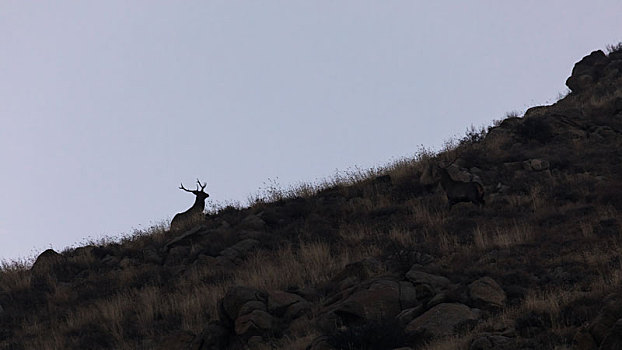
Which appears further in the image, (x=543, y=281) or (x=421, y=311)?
(x=543, y=281)

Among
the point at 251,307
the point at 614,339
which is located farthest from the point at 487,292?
the point at 251,307

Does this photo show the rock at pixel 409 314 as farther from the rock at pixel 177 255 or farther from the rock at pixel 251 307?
the rock at pixel 177 255

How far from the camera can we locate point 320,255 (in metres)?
16.2

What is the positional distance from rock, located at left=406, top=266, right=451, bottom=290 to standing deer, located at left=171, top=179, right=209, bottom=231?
1134 centimetres

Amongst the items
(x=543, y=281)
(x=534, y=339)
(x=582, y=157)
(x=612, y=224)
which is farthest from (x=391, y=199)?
(x=534, y=339)

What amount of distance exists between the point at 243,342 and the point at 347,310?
1.79 m

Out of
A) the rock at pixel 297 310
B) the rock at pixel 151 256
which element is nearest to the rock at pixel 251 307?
the rock at pixel 297 310

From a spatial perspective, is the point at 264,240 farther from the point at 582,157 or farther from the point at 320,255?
the point at 582,157

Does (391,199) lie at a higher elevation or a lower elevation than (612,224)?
higher

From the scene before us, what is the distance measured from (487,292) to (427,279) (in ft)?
4.16

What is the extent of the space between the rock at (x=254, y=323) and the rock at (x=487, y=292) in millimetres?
3293

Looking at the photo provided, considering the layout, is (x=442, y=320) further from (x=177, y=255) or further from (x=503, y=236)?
(x=177, y=255)

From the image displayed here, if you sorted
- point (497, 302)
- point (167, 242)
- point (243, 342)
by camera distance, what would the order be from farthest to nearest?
point (167, 242) < point (243, 342) < point (497, 302)

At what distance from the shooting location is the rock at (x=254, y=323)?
11711 millimetres
